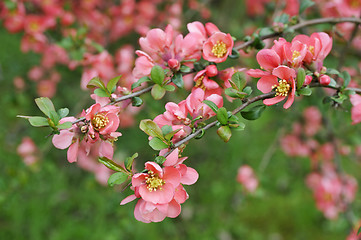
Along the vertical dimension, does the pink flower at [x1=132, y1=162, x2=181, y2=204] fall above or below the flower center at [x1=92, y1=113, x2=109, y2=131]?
below

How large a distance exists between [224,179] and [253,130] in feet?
1.66

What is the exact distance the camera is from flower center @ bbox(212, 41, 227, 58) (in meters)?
0.71

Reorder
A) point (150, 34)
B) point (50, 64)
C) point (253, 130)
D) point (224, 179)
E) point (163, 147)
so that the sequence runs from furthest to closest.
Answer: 1. point (253, 130)
2. point (224, 179)
3. point (50, 64)
4. point (150, 34)
5. point (163, 147)

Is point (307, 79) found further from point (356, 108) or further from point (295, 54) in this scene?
point (356, 108)

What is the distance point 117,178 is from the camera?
1.89ft

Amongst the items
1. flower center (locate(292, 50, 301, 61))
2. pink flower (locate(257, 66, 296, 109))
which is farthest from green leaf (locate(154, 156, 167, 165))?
flower center (locate(292, 50, 301, 61))

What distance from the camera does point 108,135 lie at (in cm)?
63

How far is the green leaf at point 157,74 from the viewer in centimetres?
66

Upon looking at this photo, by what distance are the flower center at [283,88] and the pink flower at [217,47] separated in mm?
136

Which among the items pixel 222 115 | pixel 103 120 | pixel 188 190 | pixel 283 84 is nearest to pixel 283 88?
pixel 283 84

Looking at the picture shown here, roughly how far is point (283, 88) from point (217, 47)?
18cm

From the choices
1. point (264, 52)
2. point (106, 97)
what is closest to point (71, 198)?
point (106, 97)

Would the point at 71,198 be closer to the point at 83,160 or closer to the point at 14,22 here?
the point at 83,160

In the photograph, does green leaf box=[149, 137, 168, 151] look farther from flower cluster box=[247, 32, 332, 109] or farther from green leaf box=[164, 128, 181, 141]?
flower cluster box=[247, 32, 332, 109]
